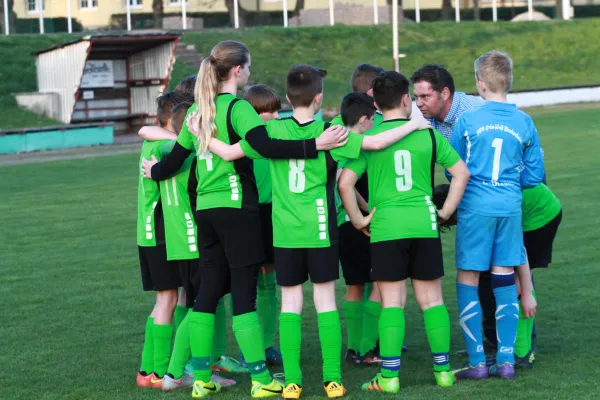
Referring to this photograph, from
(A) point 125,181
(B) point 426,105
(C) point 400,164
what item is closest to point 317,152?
(C) point 400,164

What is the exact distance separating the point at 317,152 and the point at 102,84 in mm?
27525

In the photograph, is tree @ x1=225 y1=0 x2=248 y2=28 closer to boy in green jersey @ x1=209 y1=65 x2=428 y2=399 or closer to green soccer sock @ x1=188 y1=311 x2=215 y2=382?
boy in green jersey @ x1=209 y1=65 x2=428 y2=399

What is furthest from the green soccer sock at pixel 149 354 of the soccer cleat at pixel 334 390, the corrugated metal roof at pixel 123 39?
the corrugated metal roof at pixel 123 39

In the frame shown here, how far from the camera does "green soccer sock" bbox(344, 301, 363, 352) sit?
6.48 metres

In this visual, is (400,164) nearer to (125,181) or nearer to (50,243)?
(50,243)

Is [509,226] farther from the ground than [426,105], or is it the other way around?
[426,105]

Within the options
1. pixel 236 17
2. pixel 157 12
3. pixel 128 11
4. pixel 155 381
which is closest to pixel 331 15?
pixel 236 17

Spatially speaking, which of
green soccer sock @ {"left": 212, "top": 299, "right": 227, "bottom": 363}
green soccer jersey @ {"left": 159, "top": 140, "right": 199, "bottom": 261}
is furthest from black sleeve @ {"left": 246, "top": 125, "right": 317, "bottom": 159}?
green soccer sock @ {"left": 212, "top": 299, "right": 227, "bottom": 363}

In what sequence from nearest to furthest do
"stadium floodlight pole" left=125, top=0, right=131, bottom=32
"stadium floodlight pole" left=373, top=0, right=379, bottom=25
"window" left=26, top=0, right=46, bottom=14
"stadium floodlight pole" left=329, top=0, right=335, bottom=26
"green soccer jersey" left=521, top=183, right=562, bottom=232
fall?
1. "green soccer jersey" left=521, top=183, right=562, bottom=232
2. "window" left=26, top=0, right=46, bottom=14
3. "stadium floodlight pole" left=125, top=0, right=131, bottom=32
4. "stadium floodlight pole" left=329, top=0, right=335, bottom=26
5. "stadium floodlight pole" left=373, top=0, right=379, bottom=25

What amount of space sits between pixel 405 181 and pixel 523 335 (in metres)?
1.36

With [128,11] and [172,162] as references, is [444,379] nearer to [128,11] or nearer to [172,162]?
[172,162]

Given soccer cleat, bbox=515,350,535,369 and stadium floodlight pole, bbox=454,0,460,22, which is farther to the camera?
stadium floodlight pole, bbox=454,0,460,22

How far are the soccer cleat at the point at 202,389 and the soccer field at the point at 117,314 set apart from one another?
0.08 meters

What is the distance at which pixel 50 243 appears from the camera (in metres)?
11.9
